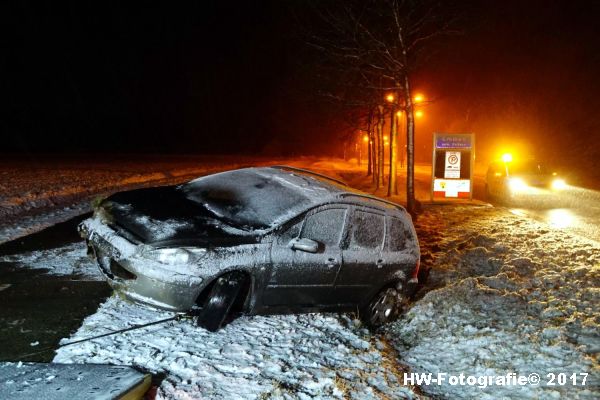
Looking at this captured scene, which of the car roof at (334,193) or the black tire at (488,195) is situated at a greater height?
the car roof at (334,193)

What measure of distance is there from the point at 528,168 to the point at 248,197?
13.9 m

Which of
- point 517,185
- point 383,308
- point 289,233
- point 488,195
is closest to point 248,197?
point 289,233

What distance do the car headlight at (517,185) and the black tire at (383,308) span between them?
11.6 metres

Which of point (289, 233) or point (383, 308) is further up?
point (289, 233)

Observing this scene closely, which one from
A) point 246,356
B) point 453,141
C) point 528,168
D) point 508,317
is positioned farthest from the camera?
point 528,168

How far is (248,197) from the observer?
5516 millimetres

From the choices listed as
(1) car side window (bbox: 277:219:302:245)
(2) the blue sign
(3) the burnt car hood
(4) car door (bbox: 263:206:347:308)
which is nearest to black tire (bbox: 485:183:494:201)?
(2) the blue sign

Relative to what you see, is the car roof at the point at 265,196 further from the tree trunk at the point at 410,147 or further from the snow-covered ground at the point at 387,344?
the tree trunk at the point at 410,147

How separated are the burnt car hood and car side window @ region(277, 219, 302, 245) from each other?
0.96ft

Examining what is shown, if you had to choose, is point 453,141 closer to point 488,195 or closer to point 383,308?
point 488,195

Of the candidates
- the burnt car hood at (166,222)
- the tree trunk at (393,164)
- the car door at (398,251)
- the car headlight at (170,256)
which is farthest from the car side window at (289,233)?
the tree trunk at (393,164)

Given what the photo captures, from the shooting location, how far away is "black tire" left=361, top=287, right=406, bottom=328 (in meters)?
5.79

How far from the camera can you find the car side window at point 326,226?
4.99m

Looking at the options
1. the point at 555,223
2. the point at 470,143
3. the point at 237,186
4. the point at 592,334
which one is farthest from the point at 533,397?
the point at 470,143
